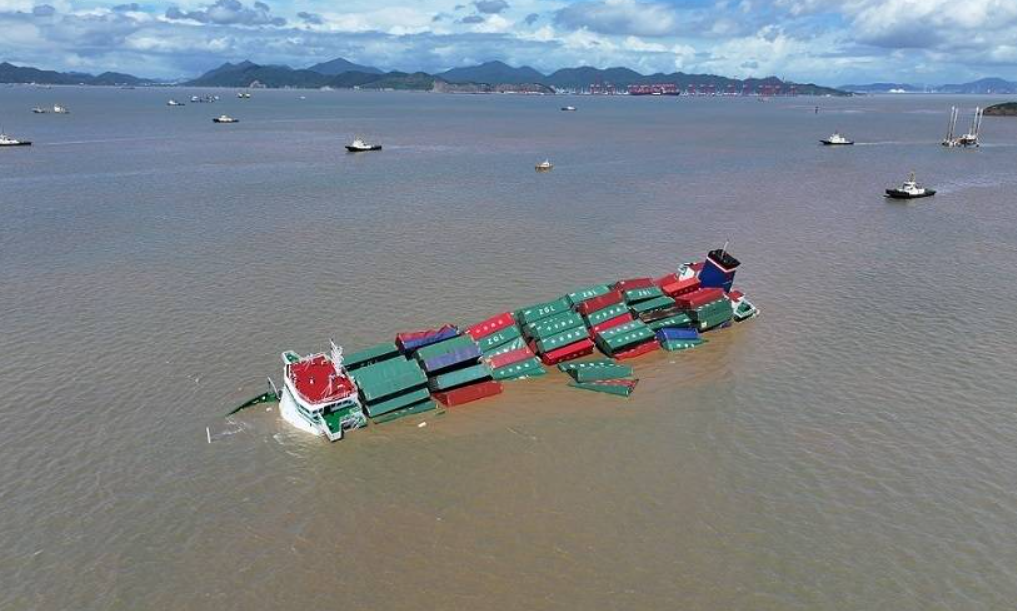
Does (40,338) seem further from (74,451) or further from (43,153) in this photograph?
(43,153)

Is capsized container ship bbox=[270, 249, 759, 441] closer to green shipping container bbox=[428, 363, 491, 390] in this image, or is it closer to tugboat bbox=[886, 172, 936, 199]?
green shipping container bbox=[428, 363, 491, 390]

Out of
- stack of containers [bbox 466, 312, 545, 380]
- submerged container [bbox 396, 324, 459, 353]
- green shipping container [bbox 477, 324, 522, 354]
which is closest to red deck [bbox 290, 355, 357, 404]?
submerged container [bbox 396, 324, 459, 353]

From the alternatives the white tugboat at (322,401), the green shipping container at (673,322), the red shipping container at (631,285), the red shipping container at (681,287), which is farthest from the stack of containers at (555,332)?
the white tugboat at (322,401)

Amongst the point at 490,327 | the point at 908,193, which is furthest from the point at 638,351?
the point at 908,193

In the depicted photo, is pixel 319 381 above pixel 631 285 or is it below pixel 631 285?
below

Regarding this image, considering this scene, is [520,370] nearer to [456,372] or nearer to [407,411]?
[456,372]

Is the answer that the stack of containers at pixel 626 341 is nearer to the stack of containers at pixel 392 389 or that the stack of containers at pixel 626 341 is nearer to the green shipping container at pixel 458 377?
the green shipping container at pixel 458 377

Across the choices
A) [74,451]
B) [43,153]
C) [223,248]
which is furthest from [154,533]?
[43,153]
